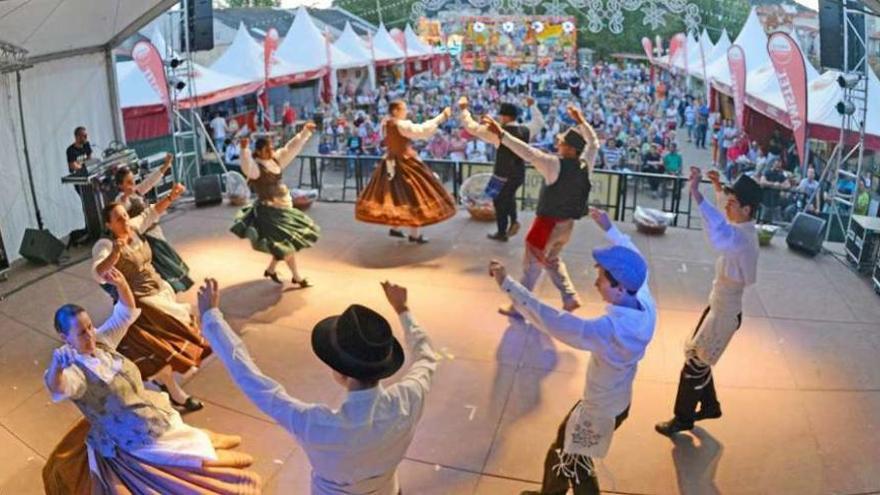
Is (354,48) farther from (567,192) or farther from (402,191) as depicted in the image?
(567,192)

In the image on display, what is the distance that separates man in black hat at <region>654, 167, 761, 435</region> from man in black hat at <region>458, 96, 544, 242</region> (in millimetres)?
2123

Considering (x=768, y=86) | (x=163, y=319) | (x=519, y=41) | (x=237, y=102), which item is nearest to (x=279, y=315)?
(x=163, y=319)

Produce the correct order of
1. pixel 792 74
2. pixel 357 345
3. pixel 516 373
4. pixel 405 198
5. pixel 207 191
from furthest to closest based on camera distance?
pixel 207 191
pixel 792 74
pixel 405 198
pixel 516 373
pixel 357 345

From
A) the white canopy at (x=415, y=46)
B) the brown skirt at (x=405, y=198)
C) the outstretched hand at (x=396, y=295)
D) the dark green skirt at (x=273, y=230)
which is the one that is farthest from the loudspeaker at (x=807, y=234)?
the white canopy at (x=415, y=46)

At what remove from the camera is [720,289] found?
153 inches

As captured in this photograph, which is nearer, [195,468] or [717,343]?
[195,468]

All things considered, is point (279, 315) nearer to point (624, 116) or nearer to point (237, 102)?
point (624, 116)

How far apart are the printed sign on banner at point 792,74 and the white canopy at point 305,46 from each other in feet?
38.7

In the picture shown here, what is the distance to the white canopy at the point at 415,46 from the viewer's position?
77.9ft

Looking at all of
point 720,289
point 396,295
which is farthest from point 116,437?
point 720,289

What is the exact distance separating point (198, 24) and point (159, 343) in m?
6.81

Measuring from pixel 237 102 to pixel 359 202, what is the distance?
1335 cm

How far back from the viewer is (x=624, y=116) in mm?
17328

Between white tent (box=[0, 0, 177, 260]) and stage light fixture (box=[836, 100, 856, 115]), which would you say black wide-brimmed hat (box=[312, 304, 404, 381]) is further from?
stage light fixture (box=[836, 100, 856, 115])
